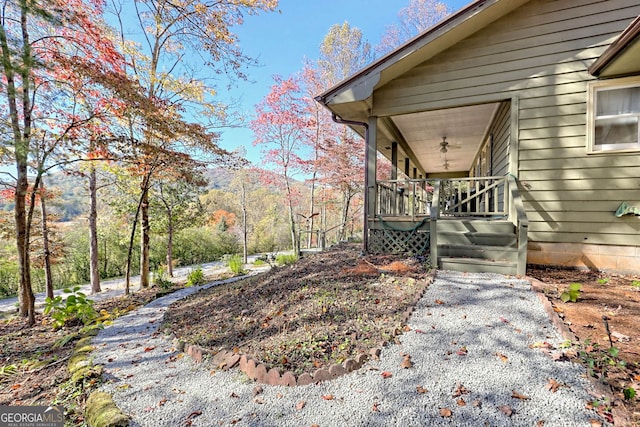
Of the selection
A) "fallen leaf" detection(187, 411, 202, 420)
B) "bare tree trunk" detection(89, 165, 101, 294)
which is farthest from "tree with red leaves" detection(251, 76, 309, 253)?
Result: "fallen leaf" detection(187, 411, 202, 420)

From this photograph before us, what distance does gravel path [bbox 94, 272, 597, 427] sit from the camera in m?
1.85

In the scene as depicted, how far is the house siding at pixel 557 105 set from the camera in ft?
15.0

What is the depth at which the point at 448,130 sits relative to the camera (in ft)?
26.8

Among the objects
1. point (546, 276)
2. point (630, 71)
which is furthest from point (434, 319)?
point (630, 71)

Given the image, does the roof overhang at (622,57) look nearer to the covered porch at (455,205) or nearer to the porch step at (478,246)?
the covered porch at (455,205)

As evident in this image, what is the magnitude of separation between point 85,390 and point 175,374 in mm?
808

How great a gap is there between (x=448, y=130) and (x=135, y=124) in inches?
335

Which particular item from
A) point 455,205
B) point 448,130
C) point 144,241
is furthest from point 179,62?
point 455,205

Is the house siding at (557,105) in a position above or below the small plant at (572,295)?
above

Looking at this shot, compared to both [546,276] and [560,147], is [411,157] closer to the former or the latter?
[560,147]

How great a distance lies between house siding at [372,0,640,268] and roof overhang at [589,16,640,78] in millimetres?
250

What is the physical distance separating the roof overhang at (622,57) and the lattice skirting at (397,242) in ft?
12.5

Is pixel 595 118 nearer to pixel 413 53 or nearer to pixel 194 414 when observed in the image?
pixel 413 53

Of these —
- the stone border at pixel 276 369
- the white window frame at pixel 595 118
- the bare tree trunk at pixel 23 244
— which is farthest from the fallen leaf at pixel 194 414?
the white window frame at pixel 595 118
